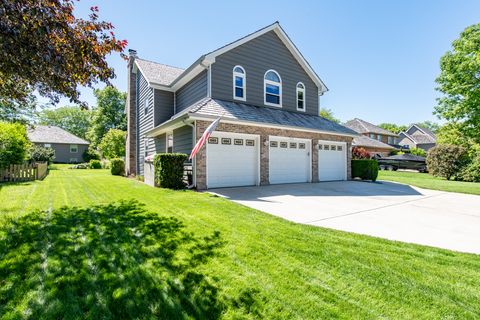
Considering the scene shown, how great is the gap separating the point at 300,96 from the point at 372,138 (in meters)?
33.6

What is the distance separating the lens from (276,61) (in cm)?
1488

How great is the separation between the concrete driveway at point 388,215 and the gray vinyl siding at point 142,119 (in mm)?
9471

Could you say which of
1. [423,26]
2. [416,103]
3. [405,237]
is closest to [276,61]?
[423,26]

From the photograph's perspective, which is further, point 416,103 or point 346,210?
point 416,103

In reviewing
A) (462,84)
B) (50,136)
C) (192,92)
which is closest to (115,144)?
(50,136)

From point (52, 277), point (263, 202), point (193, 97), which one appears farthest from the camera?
point (193, 97)

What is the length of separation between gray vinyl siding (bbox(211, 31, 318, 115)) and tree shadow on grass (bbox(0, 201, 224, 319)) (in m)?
9.43

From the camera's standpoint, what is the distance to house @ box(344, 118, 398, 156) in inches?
1398

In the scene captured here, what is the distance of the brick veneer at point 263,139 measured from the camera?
10492 mm

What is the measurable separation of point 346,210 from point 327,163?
8.46 meters

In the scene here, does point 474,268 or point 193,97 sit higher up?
point 193,97

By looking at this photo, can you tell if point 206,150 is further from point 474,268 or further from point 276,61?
point 474,268

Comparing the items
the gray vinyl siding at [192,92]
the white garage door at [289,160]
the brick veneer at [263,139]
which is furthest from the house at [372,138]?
the gray vinyl siding at [192,92]

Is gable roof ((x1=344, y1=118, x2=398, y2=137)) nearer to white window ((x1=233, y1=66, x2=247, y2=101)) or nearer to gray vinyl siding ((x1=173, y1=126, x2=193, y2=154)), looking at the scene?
white window ((x1=233, y1=66, x2=247, y2=101))
